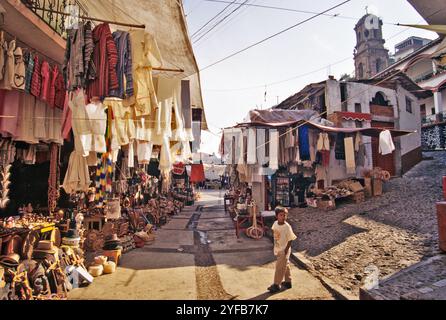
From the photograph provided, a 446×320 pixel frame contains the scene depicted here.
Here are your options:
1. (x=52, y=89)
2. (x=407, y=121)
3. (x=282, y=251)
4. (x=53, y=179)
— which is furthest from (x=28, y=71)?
(x=407, y=121)

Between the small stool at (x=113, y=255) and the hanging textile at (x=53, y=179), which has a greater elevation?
the hanging textile at (x=53, y=179)

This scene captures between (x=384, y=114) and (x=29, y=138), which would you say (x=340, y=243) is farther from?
(x=384, y=114)

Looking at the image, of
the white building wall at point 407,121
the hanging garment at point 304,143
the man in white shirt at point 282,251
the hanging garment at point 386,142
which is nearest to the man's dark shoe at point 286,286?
the man in white shirt at point 282,251

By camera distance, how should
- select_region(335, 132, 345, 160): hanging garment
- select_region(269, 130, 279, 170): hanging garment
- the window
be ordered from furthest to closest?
the window → select_region(335, 132, 345, 160): hanging garment → select_region(269, 130, 279, 170): hanging garment

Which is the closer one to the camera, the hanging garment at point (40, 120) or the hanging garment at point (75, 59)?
the hanging garment at point (75, 59)

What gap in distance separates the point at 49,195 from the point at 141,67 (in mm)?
5825

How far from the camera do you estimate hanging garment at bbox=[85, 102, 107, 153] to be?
433 centimetres

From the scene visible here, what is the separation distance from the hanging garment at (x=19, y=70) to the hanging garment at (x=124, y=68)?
200 centimetres

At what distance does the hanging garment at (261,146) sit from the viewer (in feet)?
38.2

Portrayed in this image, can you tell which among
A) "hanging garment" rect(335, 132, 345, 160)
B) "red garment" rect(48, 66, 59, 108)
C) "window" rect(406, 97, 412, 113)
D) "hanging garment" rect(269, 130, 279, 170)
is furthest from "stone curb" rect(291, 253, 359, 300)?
"window" rect(406, 97, 412, 113)

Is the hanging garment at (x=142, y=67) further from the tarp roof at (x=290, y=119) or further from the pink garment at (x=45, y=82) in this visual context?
the tarp roof at (x=290, y=119)

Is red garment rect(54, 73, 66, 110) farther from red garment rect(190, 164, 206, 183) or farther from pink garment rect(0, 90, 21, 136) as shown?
red garment rect(190, 164, 206, 183)

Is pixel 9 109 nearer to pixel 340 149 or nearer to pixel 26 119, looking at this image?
pixel 26 119
